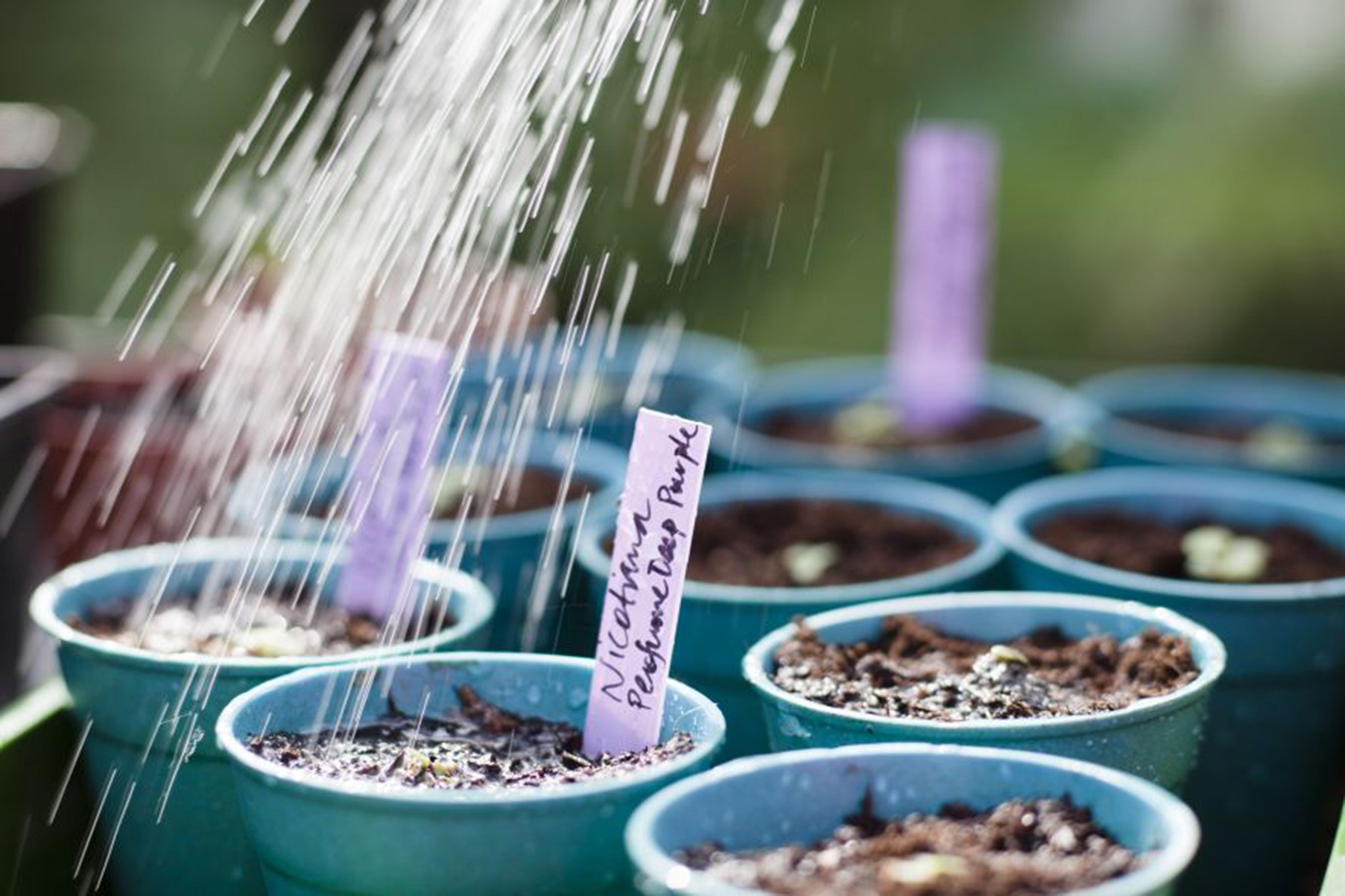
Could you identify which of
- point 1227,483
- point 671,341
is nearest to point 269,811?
point 1227,483

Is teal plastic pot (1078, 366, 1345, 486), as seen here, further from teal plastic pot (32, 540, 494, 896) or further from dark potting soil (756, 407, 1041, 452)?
teal plastic pot (32, 540, 494, 896)

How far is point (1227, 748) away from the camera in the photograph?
158 centimetres

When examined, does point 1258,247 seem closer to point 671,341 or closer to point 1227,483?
point 671,341

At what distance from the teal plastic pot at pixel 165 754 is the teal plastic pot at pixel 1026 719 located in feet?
1.06

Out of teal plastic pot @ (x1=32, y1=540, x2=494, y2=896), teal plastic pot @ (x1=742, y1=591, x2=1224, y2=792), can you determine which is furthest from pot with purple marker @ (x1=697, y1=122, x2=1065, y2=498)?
teal plastic pot @ (x1=32, y1=540, x2=494, y2=896)

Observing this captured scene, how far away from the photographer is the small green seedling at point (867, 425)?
8.04ft

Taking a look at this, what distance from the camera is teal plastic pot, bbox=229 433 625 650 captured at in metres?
1.76

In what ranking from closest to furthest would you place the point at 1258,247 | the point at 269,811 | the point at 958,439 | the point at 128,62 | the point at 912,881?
the point at 912,881 → the point at 269,811 → the point at 958,439 → the point at 1258,247 → the point at 128,62

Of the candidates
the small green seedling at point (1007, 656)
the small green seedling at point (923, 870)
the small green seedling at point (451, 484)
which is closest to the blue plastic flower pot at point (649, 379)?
the small green seedling at point (451, 484)

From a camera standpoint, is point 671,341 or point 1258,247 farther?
point 1258,247

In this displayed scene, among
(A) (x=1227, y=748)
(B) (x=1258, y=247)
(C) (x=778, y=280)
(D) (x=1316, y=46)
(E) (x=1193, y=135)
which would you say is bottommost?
(A) (x=1227, y=748)

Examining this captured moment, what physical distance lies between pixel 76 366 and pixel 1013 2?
3384mm

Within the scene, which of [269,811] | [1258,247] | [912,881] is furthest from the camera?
[1258,247]

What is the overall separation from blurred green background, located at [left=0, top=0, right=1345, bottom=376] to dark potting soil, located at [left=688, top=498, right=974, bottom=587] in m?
1.96
